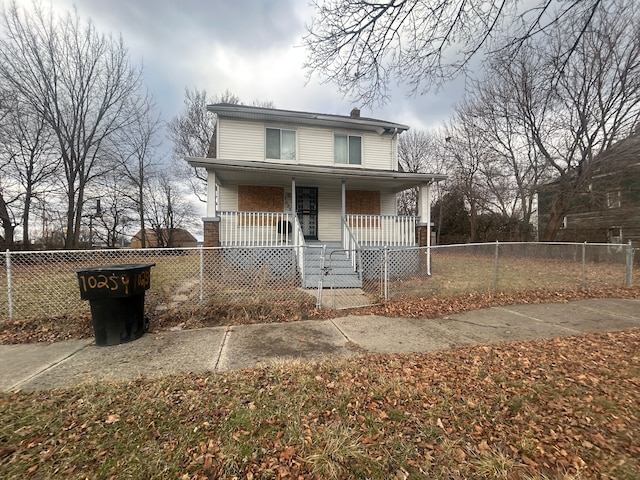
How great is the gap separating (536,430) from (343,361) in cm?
177

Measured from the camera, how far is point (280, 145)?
10289mm

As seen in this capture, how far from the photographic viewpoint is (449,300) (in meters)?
5.96

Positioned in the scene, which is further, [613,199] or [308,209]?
[613,199]

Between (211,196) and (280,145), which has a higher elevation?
(280,145)

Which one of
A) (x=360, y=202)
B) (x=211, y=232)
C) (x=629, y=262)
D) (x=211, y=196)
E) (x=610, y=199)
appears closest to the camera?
(x=629, y=262)

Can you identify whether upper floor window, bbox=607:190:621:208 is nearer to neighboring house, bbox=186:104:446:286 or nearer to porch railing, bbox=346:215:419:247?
neighboring house, bbox=186:104:446:286

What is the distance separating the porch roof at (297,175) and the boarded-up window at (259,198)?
332mm

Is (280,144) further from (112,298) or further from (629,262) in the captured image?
(629,262)

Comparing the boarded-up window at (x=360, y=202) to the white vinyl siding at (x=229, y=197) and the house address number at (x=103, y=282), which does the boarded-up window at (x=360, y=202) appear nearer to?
the white vinyl siding at (x=229, y=197)

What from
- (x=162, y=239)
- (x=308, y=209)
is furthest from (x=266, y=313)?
(x=162, y=239)

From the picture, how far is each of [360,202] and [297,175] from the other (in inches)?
134

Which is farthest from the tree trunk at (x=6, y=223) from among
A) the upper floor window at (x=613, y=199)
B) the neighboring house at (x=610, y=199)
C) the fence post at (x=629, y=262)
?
the upper floor window at (x=613, y=199)

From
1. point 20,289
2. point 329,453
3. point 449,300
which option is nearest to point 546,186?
point 449,300

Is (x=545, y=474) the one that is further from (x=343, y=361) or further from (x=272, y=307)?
(x=272, y=307)
